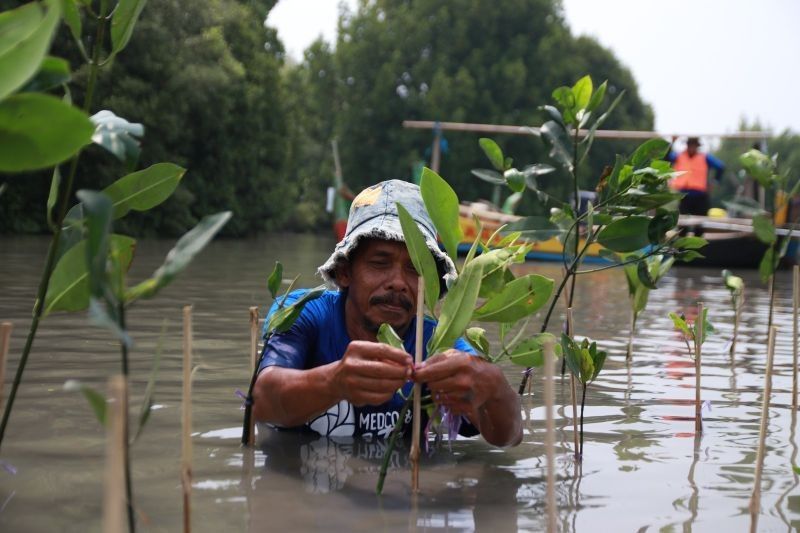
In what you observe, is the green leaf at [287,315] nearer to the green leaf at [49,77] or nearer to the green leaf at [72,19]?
the green leaf at [72,19]

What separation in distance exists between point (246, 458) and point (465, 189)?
137 ft

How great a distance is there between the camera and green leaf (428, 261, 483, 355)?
8.90 ft

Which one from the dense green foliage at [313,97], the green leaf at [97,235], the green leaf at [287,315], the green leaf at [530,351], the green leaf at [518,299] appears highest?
the dense green foliage at [313,97]

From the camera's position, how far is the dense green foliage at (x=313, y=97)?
26984 mm

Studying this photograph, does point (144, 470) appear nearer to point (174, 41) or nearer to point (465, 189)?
point (174, 41)

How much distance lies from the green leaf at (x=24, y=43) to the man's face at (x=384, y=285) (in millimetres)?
1983

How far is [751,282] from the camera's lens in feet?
51.4

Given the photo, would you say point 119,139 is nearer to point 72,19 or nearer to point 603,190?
point 72,19

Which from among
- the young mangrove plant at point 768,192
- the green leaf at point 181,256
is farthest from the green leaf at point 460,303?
the young mangrove plant at point 768,192

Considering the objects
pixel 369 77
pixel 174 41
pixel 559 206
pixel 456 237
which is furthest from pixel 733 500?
pixel 369 77

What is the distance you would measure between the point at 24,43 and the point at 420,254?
1.41 meters

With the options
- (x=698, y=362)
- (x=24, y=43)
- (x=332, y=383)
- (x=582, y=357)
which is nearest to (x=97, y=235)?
(x=24, y=43)

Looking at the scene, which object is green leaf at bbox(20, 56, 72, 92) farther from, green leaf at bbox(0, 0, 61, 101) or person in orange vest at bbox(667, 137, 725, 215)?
person in orange vest at bbox(667, 137, 725, 215)

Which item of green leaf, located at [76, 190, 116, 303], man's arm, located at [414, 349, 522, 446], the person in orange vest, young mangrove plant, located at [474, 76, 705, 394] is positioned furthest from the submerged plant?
the person in orange vest
